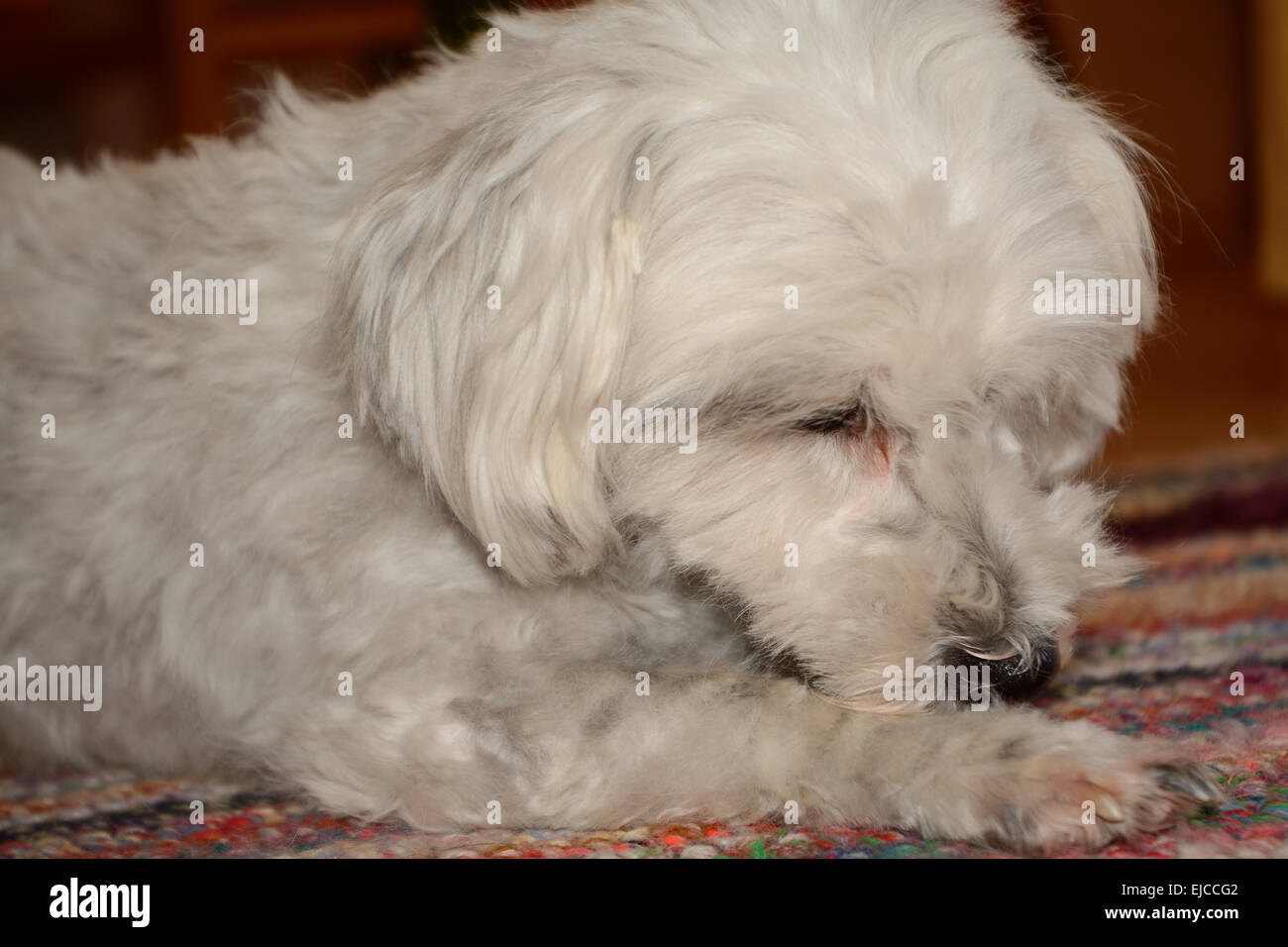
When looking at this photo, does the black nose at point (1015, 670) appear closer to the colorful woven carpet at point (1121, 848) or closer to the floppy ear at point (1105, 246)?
the colorful woven carpet at point (1121, 848)

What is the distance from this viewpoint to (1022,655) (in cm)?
169

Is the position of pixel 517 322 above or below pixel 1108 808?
above

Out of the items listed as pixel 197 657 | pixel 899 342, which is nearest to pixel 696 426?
pixel 899 342

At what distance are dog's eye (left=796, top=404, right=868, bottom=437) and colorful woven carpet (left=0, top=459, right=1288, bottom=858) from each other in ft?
1.60

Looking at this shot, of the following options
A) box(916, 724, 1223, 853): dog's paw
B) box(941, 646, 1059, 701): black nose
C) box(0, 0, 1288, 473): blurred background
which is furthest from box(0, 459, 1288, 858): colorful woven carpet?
box(0, 0, 1288, 473): blurred background

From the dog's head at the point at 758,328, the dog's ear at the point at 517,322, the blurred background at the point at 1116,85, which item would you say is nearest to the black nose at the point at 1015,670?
the dog's head at the point at 758,328

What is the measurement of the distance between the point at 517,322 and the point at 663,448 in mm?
246

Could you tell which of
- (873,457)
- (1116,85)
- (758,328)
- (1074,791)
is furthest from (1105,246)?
(1116,85)

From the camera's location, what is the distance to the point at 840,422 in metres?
1.78

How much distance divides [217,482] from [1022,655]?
1149mm

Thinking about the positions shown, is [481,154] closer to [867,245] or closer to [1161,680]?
[867,245]

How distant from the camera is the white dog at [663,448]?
1.70 m

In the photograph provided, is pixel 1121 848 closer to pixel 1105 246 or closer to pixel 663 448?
pixel 663 448

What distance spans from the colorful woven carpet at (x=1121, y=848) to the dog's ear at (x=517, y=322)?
39 centimetres
